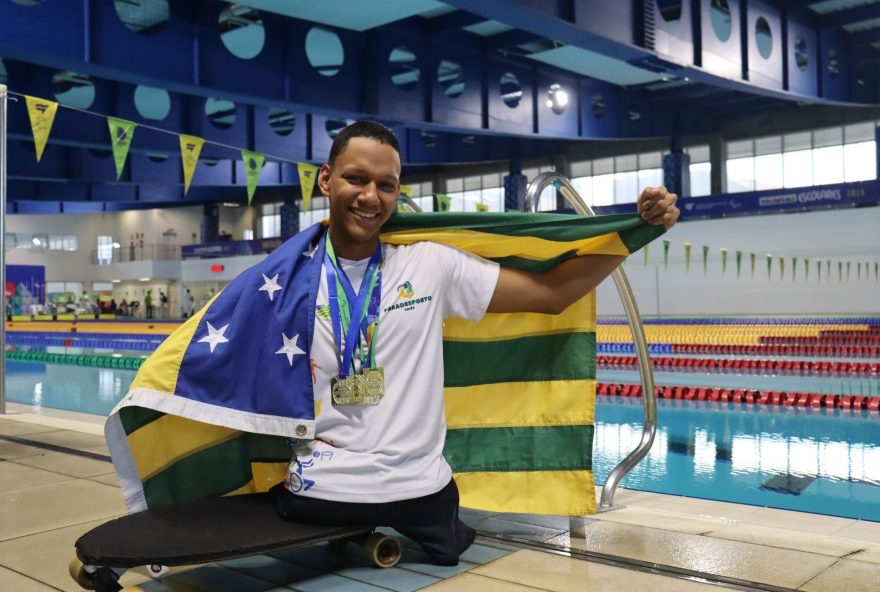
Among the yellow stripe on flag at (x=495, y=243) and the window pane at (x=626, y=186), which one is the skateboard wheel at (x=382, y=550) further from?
the window pane at (x=626, y=186)

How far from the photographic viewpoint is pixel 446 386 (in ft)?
9.57

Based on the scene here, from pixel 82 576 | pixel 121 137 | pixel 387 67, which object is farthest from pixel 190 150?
pixel 82 576

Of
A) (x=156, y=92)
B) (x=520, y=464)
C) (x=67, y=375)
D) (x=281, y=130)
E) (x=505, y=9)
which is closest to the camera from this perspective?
(x=520, y=464)

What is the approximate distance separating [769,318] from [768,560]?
1921 centimetres

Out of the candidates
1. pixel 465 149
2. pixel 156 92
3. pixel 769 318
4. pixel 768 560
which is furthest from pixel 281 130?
pixel 768 560

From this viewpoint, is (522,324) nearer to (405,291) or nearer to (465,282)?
(465,282)

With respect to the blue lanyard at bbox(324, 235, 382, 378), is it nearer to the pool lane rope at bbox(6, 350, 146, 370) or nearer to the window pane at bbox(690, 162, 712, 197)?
the pool lane rope at bbox(6, 350, 146, 370)

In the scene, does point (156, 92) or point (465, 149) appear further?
point (465, 149)

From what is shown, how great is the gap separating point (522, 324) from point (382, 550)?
971 mm

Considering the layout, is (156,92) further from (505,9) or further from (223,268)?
(223,268)

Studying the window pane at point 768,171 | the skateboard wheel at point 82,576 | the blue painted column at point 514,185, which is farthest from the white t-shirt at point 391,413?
the window pane at point 768,171

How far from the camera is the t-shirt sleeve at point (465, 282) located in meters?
2.53

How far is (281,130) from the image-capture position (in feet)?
51.1

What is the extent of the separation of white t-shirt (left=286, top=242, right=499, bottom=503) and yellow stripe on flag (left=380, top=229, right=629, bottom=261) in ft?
0.87
